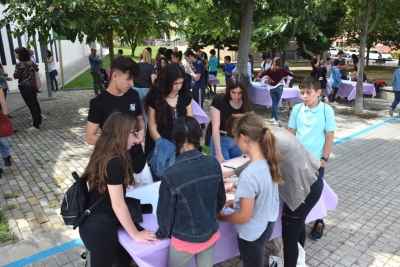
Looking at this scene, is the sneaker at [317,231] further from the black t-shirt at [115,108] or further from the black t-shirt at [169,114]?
the black t-shirt at [115,108]

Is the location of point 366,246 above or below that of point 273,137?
below

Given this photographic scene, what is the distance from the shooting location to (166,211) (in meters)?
1.96

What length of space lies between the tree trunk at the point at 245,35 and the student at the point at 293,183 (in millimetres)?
3165

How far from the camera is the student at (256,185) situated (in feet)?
6.88

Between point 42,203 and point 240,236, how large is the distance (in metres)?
3.19

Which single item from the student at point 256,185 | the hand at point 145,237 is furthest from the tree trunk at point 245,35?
the hand at point 145,237

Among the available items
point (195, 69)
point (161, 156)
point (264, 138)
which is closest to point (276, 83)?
point (195, 69)

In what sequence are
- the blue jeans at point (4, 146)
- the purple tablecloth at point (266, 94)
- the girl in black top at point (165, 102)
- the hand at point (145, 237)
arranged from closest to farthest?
the hand at point (145, 237), the girl in black top at point (165, 102), the blue jeans at point (4, 146), the purple tablecloth at point (266, 94)

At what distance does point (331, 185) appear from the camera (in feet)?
16.8

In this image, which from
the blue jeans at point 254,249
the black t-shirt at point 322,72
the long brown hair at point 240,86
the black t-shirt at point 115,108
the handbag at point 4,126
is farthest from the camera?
the black t-shirt at point 322,72

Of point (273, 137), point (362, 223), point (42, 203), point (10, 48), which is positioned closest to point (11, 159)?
point (42, 203)

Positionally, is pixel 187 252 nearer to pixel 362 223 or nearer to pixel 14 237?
pixel 14 237

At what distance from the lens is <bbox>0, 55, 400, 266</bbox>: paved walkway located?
3.37 meters

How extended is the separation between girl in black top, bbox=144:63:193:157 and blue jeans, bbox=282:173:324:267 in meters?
1.41
